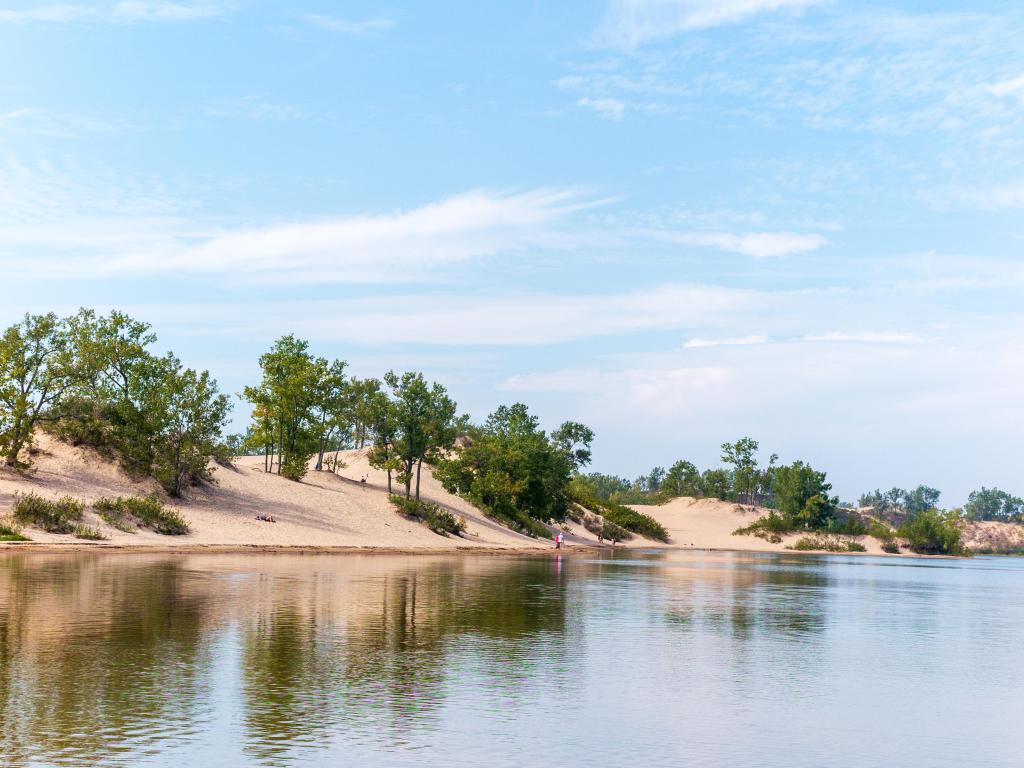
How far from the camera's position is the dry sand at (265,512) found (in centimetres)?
6009

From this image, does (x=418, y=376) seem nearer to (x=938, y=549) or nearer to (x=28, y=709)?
(x=28, y=709)

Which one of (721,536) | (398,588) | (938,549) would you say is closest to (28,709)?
(398,588)

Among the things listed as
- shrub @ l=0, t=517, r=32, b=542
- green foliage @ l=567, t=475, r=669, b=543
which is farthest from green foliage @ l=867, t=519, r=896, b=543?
shrub @ l=0, t=517, r=32, b=542

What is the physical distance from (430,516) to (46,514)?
115 ft

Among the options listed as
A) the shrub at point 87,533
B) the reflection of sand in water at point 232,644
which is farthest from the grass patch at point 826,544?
the reflection of sand in water at point 232,644

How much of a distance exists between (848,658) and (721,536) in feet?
414

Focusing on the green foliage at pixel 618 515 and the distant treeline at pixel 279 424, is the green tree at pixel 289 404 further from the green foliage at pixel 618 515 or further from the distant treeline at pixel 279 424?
the green foliage at pixel 618 515

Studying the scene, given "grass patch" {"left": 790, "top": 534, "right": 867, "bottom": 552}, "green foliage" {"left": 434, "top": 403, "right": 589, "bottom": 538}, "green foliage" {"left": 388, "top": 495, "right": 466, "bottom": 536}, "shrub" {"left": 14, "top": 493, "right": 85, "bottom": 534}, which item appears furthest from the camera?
"grass patch" {"left": 790, "top": 534, "right": 867, "bottom": 552}

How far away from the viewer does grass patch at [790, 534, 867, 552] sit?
142000mm

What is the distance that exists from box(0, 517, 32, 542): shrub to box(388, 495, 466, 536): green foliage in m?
36.0

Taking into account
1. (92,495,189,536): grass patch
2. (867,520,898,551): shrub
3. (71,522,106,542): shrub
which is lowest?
(867,520,898,551): shrub

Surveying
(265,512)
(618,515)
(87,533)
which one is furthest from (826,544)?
(87,533)

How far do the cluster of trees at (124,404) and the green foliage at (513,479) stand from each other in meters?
34.4

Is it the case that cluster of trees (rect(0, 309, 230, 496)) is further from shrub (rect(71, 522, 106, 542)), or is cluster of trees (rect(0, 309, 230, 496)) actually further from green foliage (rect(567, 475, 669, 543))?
green foliage (rect(567, 475, 669, 543))
